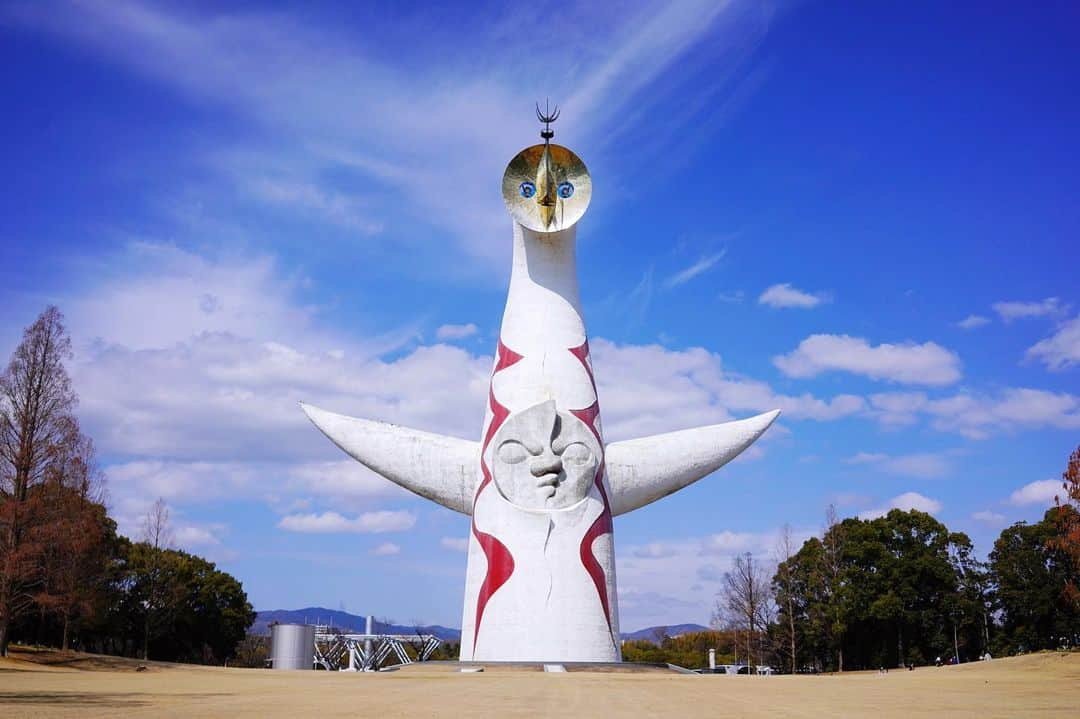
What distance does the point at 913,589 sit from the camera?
3538cm

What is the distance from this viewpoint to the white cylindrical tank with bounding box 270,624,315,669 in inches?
1112

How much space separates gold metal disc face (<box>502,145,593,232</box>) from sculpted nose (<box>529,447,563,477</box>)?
4.82m

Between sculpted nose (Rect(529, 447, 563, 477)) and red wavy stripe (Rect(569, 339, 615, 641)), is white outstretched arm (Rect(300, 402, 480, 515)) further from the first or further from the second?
red wavy stripe (Rect(569, 339, 615, 641))

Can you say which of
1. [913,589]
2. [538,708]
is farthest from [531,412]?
[913,589]

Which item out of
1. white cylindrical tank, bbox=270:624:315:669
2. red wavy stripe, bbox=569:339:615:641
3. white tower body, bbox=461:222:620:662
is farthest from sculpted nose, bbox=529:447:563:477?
white cylindrical tank, bbox=270:624:315:669

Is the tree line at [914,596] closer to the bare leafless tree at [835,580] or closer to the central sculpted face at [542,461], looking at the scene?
the bare leafless tree at [835,580]

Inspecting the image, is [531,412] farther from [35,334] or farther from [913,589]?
[913,589]

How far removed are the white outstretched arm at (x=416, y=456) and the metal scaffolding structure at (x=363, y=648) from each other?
1247cm

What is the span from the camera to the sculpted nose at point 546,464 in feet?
60.0

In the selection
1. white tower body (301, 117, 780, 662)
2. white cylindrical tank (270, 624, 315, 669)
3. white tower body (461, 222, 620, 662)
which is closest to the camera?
white tower body (461, 222, 620, 662)

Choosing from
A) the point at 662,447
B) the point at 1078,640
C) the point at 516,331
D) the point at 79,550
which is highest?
the point at 516,331

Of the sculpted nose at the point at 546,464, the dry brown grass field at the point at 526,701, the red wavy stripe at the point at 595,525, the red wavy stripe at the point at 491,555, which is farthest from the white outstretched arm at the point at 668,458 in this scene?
the dry brown grass field at the point at 526,701

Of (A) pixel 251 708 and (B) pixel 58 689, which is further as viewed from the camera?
(B) pixel 58 689

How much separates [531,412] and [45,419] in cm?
1299
